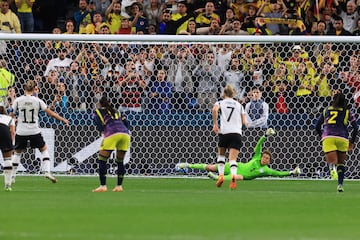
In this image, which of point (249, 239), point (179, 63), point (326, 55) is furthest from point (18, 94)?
point (249, 239)

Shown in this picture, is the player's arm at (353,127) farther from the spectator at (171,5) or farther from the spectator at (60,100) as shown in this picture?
the spectator at (171,5)

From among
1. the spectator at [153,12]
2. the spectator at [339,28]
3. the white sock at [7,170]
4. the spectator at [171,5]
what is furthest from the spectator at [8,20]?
the white sock at [7,170]

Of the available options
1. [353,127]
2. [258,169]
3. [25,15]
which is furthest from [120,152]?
[25,15]

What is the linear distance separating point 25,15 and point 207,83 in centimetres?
672

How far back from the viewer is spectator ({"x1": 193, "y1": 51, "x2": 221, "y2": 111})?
25.5 metres

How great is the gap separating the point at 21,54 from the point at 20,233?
15.0m

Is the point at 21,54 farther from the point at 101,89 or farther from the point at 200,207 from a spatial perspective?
the point at 200,207

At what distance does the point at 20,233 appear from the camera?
11.8 meters

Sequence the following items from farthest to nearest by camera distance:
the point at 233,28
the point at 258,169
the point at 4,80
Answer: the point at 233,28 → the point at 4,80 → the point at 258,169

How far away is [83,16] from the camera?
29.3 meters

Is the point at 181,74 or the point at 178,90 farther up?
the point at 181,74

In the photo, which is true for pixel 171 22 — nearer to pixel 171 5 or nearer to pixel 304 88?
pixel 171 5

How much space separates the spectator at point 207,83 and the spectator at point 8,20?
5868 mm

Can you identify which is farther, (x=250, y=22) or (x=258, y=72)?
(x=250, y=22)
